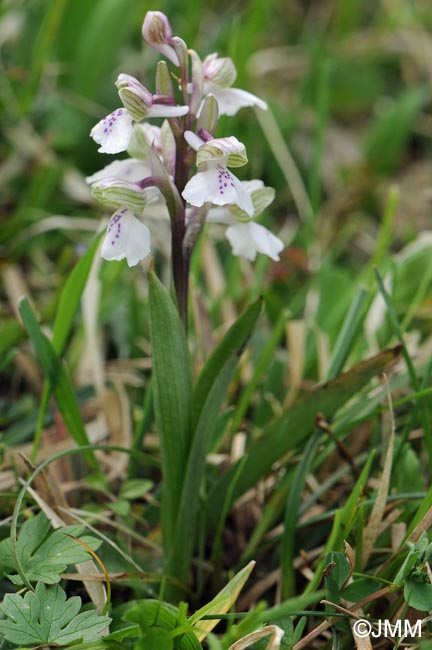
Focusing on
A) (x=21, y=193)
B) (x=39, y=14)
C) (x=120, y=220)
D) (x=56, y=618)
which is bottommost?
(x=56, y=618)

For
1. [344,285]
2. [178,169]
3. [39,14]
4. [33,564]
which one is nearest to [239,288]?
[344,285]

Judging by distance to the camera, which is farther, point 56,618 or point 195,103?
point 195,103

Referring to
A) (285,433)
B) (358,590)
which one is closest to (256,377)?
(285,433)

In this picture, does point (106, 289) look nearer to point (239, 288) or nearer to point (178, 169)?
point (239, 288)

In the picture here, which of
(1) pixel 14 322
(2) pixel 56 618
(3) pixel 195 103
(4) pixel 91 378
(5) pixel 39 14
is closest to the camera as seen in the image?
(2) pixel 56 618

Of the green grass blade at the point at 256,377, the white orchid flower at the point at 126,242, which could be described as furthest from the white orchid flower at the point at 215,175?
the green grass blade at the point at 256,377

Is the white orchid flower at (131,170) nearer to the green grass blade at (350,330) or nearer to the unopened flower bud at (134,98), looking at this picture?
the unopened flower bud at (134,98)

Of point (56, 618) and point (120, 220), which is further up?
point (120, 220)
